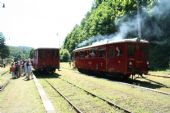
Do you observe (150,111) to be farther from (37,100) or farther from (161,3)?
(161,3)

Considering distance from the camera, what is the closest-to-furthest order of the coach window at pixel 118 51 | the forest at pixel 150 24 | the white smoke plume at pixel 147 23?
1. the coach window at pixel 118 51
2. the white smoke plume at pixel 147 23
3. the forest at pixel 150 24

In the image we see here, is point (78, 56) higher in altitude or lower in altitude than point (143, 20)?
lower

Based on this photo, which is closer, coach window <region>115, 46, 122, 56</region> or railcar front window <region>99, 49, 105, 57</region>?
coach window <region>115, 46, 122, 56</region>

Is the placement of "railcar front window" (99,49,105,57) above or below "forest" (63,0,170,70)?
below

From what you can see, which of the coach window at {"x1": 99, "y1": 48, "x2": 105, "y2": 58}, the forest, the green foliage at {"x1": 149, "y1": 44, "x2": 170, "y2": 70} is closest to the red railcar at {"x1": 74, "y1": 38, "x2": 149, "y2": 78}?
the coach window at {"x1": 99, "y1": 48, "x2": 105, "y2": 58}

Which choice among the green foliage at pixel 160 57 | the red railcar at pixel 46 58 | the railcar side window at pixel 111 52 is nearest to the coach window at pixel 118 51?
the railcar side window at pixel 111 52

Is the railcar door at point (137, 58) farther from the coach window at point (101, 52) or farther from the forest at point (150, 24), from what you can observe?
the forest at point (150, 24)

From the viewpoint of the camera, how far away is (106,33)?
50.0 metres

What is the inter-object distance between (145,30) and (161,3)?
639 centimetres

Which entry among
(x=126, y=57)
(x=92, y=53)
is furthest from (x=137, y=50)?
(x=92, y=53)

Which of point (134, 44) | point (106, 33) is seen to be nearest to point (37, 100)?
point (134, 44)

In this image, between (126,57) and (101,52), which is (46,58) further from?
(126,57)

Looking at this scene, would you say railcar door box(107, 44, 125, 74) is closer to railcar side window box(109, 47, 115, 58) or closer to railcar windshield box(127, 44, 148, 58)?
railcar side window box(109, 47, 115, 58)

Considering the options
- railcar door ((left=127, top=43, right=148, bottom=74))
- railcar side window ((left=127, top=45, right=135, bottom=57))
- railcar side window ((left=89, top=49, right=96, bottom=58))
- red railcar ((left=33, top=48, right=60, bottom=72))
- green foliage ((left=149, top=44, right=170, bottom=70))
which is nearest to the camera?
railcar door ((left=127, top=43, right=148, bottom=74))
